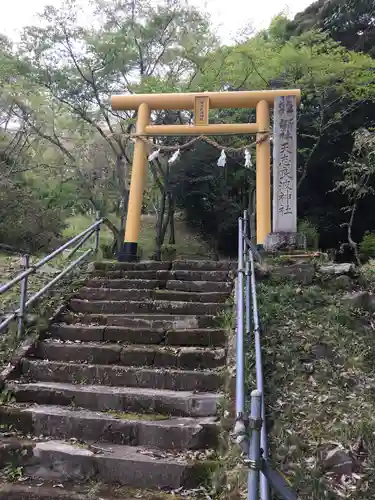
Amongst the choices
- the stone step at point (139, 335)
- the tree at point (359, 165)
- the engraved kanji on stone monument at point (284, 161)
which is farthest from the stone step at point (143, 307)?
the tree at point (359, 165)

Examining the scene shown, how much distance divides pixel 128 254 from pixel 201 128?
9.26 feet

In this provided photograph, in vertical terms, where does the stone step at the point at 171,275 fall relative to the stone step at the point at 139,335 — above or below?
above

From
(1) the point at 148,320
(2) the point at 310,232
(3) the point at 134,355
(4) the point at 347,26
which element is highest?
(4) the point at 347,26

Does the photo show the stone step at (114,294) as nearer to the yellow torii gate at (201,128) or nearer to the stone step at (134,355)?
the stone step at (134,355)

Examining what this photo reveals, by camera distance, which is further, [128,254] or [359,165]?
[359,165]

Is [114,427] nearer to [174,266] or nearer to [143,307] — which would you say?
[143,307]

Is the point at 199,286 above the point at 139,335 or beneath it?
above

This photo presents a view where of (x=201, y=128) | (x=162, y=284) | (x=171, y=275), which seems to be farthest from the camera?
(x=201, y=128)

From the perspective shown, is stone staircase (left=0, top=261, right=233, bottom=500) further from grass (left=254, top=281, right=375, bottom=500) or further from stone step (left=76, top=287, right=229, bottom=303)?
grass (left=254, top=281, right=375, bottom=500)

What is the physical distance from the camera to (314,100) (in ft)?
41.3

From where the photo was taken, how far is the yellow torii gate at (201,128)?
27.2 feet

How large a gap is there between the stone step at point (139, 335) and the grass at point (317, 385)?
0.56 metres

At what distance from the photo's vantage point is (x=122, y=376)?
4.10 m

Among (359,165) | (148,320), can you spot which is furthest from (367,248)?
(148,320)
